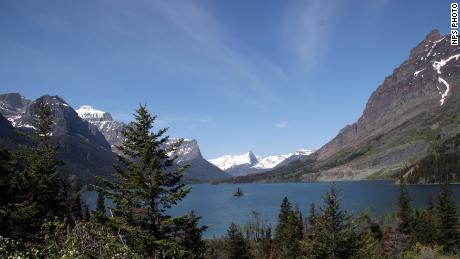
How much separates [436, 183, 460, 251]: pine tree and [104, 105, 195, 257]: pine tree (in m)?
71.9

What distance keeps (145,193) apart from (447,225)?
7632 centimetres

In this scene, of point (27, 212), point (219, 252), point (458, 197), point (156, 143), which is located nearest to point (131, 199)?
point (156, 143)

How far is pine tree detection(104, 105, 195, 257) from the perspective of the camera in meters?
26.9

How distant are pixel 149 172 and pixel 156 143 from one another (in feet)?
7.15

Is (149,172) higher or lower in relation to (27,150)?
lower

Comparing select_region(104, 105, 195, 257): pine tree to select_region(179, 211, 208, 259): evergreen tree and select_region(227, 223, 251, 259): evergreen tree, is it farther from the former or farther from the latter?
select_region(227, 223, 251, 259): evergreen tree

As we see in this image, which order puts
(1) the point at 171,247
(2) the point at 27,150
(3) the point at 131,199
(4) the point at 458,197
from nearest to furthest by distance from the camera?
(1) the point at 171,247, (3) the point at 131,199, (2) the point at 27,150, (4) the point at 458,197

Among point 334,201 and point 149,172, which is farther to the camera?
point 334,201

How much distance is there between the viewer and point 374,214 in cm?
16488

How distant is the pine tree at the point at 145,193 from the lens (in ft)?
88.3

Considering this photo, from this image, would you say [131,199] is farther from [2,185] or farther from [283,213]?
[283,213]

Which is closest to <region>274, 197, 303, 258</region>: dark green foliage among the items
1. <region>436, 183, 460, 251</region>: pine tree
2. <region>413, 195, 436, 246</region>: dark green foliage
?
<region>413, 195, 436, 246</region>: dark green foliage

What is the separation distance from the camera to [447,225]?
82688 mm

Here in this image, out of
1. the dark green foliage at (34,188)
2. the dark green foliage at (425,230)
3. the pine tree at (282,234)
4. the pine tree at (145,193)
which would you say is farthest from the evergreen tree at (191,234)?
the dark green foliage at (425,230)
